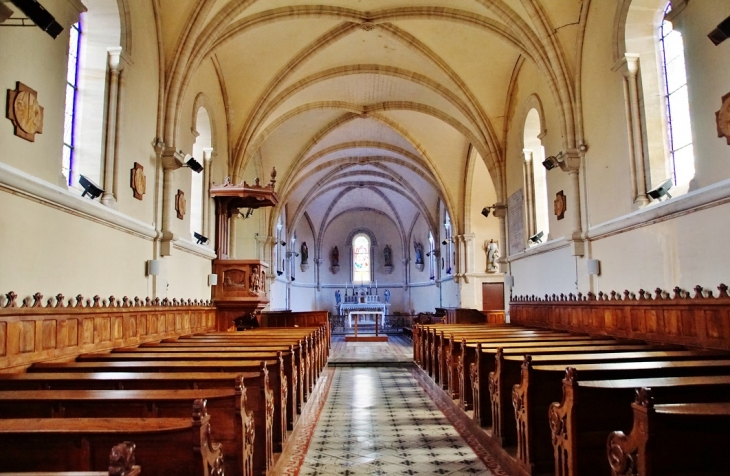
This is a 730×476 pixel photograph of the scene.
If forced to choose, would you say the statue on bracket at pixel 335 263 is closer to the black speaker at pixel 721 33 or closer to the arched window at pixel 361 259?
the arched window at pixel 361 259

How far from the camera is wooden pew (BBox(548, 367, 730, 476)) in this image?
134 inches

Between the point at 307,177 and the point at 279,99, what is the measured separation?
9.25 m

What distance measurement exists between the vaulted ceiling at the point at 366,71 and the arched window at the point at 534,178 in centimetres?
167

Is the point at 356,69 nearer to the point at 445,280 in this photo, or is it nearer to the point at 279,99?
the point at 279,99

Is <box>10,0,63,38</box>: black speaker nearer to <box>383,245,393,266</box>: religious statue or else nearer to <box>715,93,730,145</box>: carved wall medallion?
<box>715,93,730,145</box>: carved wall medallion

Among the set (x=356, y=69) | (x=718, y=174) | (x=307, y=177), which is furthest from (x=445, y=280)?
(x=718, y=174)

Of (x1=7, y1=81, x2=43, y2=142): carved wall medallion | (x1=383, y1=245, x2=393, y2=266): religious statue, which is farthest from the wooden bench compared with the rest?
(x1=383, y1=245, x2=393, y2=266): religious statue

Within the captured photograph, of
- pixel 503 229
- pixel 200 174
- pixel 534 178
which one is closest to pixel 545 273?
pixel 534 178

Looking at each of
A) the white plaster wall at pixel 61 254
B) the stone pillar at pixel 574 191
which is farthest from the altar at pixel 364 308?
the white plaster wall at pixel 61 254

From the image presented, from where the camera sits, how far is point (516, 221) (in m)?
15.0

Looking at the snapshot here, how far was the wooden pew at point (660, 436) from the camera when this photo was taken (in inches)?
93.0

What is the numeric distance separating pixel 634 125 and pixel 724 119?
2.36m

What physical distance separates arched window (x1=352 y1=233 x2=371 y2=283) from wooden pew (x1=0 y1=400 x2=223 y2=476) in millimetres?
32004

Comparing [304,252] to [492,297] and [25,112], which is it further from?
[25,112]
